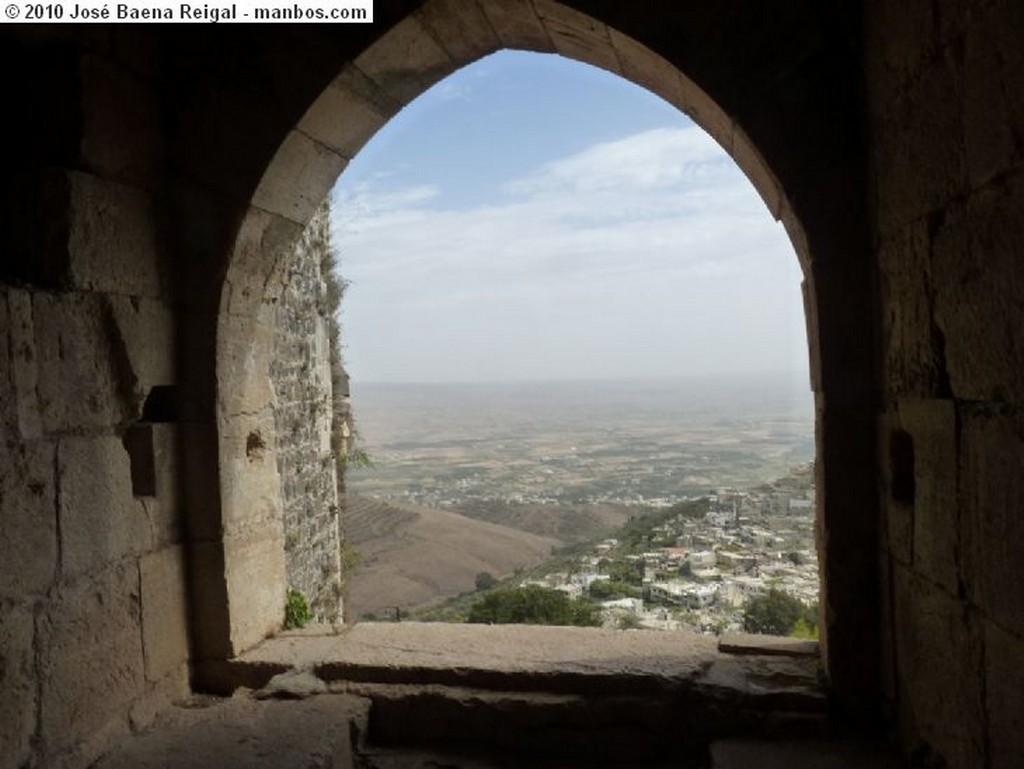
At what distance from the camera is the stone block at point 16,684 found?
226 cm

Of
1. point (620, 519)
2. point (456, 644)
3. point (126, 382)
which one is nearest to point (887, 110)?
point (456, 644)

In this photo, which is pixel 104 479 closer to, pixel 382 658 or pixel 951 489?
pixel 382 658

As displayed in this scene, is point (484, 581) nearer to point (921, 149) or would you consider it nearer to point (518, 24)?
point (518, 24)

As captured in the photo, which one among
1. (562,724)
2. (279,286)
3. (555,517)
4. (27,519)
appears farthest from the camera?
(555,517)

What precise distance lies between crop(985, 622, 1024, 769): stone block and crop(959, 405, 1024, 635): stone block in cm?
4

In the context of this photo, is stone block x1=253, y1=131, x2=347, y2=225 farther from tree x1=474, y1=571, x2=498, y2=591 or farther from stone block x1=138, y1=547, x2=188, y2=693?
tree x1=474, y1=571, x2=498, y2=591

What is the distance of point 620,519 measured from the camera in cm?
1625

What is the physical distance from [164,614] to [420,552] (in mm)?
12127

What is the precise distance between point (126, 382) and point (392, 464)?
91.1ft

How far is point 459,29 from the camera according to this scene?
3.12 m

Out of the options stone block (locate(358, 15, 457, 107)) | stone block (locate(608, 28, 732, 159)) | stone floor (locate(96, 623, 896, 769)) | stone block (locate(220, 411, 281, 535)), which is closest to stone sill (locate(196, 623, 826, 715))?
stone floor (locate(96, 623, 896, 769))

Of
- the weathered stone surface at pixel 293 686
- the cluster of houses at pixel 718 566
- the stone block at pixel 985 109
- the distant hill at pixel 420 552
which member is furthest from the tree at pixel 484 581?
the stone block at pixel 985 109

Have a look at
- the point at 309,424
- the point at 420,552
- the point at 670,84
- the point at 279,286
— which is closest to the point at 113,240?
the point at 279,286

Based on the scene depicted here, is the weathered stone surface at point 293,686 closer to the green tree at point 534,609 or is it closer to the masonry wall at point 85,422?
the masonry wall at point 85,422
